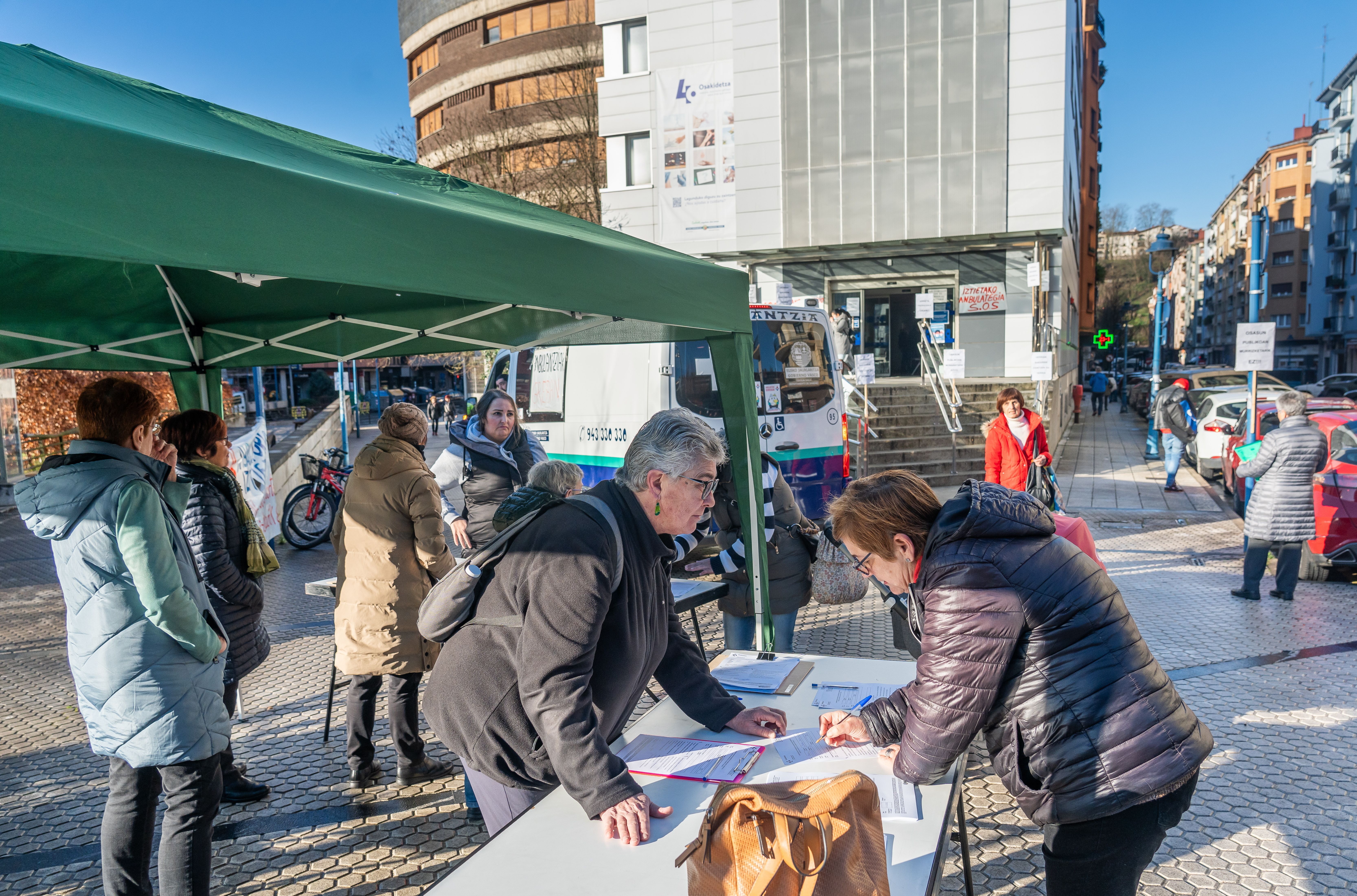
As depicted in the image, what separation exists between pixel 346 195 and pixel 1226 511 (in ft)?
43.9

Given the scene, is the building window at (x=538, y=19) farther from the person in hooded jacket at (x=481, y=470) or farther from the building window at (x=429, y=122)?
the person in hooded jacket at (x=481, y=470)

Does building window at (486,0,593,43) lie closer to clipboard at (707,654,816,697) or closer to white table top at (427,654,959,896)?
clipboard at (707,654,816,697)

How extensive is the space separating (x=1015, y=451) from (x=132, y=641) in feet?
24.9

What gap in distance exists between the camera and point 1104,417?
1282 inches

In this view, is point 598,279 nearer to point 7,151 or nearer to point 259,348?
point 7,151

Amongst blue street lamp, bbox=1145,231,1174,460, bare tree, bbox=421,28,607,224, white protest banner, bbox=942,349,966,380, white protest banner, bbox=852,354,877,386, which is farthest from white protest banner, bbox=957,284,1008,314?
bare tree, bbox=421,28,607,224

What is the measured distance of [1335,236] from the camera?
56.8m

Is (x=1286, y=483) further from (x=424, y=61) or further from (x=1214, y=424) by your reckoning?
(x=424, y=61)

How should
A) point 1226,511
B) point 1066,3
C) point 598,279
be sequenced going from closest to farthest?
point 598,279, point 1226,511, point 1066,3

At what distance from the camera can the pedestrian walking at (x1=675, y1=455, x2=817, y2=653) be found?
465 cm

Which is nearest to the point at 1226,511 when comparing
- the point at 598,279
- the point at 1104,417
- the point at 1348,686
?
the point at 1348,686

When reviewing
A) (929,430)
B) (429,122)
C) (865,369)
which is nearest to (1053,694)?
(865,369)

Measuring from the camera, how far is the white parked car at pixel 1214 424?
1450cm

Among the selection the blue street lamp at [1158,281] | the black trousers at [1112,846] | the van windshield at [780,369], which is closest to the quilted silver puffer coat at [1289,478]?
the van windshield at [780,369]
